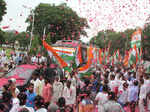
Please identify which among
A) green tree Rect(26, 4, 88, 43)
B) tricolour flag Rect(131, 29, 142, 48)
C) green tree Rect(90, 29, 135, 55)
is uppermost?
green tree Rect(26, 4, 88, 43)

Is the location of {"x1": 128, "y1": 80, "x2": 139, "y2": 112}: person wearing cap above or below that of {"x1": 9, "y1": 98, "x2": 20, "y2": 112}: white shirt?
below

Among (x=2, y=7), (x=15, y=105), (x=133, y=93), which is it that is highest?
(x=2, y=7)

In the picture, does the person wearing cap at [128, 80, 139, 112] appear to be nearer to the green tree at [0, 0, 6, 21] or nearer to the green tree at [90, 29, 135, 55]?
the green tree at [0, 0, 6, 21]

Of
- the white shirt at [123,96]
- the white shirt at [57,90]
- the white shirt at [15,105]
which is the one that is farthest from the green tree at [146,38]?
the white shirt at [15,105]

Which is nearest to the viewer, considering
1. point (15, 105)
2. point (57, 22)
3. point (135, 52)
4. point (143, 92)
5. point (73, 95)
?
point (15, 105)

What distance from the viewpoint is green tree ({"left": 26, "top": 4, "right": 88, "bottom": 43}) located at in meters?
→ 46.5

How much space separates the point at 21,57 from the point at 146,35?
95.6 ft

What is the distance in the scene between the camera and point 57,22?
4666 cm

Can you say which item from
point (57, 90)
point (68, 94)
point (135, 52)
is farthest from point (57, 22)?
point (68, 94)

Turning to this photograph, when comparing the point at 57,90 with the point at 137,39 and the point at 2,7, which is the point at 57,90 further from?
the point at 2,7

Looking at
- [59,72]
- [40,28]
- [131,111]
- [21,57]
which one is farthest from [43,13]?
[131,111]

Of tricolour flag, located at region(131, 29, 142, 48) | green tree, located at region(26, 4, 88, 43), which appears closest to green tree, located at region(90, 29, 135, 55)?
green tree, located at region(26, 4, 88, 43)

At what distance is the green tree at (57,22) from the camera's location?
46531 mm

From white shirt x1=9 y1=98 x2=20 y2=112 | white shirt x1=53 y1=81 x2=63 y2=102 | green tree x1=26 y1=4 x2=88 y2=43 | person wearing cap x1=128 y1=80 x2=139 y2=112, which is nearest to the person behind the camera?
white shirt x1=9 y1=98 x2=20 y2=112
